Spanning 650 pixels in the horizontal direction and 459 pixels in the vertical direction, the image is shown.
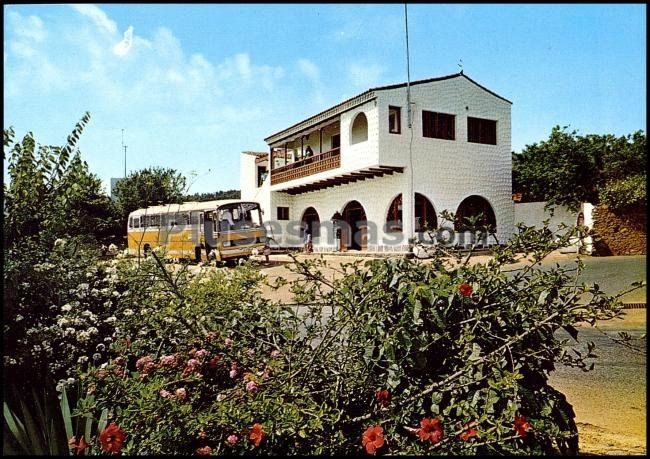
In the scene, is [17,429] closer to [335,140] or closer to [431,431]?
[431,431]

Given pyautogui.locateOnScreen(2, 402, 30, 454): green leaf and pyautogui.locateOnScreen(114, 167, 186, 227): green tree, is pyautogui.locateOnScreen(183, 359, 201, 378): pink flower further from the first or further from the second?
pyautogui.locateOnScreen(114, 167, 186, 227): green tree

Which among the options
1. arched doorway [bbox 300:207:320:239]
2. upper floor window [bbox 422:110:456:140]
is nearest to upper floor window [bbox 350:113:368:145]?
upper floor window [bbox 422:110:456:140]

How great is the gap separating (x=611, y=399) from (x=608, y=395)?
0.37 ft

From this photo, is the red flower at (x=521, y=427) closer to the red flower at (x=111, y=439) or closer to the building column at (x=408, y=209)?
the red flower at (x=111, y=439)

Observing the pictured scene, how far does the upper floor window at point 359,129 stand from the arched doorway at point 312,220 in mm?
3222

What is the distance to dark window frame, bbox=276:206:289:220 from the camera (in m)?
19.6

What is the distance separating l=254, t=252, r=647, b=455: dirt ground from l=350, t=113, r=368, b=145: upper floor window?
12.0 meters

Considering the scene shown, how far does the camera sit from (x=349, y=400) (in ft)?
7.11

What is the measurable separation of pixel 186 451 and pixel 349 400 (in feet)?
2.09

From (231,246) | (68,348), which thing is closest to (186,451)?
(68,348)

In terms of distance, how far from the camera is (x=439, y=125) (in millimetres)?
14469

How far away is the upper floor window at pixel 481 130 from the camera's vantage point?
47.2ft

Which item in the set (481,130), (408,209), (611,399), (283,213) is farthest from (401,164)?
(611,399)

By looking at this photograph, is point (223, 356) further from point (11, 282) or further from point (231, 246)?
point (231, 246)
